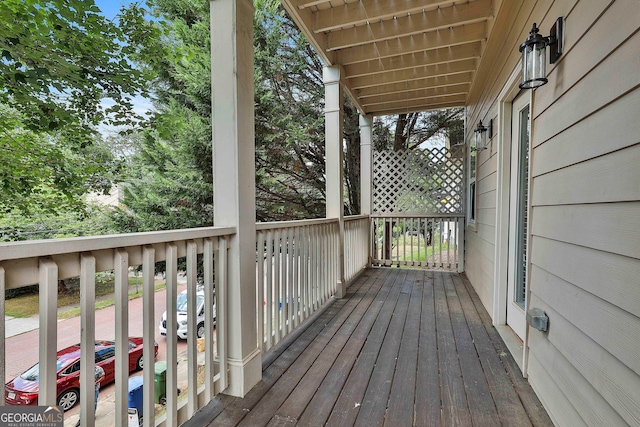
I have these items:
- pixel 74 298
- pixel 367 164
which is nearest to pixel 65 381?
pixel 74 298

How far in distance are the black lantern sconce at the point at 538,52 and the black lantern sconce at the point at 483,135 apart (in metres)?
1.55

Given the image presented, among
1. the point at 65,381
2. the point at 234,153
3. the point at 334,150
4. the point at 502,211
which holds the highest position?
the point at 334,150

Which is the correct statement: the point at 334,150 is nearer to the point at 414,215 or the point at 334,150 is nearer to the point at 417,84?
the point at 417,84

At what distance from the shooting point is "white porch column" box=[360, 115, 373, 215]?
514cm

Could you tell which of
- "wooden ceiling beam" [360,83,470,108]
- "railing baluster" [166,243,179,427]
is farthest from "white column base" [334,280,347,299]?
"wooden ceiling beam" [360,83,470,108]

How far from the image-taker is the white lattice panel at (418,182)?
4988mm

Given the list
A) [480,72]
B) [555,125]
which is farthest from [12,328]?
[480,72]

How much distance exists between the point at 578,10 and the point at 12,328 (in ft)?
9.05

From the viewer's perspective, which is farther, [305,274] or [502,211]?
[305,274]

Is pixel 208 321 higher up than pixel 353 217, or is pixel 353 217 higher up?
pixel 353 217

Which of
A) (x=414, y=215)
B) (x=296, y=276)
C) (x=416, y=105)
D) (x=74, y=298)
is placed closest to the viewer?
(x=74, y=298)

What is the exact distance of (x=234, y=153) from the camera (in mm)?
1643

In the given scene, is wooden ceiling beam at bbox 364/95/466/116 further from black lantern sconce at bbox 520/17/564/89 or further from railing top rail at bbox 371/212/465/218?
black lantern sconce at bbox 520/17/564/89

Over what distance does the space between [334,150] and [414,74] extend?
140cm
